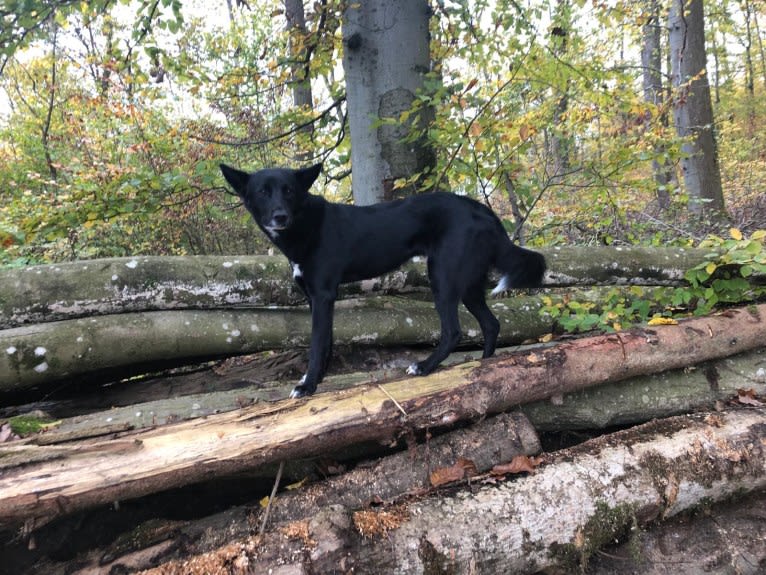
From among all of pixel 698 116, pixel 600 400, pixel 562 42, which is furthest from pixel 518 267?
pixel 698 116

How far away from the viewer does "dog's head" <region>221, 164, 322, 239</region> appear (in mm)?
3137

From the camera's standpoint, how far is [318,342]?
3291 mm

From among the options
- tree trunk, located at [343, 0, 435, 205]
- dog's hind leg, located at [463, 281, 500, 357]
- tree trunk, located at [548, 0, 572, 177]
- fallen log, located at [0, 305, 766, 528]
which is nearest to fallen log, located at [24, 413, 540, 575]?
fallen log, located at [0, 305, 766, 528]

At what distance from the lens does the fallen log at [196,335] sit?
3.29 meters

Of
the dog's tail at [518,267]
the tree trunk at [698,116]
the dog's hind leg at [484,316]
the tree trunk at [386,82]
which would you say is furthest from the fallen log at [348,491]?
the tree trunk at [698,116]

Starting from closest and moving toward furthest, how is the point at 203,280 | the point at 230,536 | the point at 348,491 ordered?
the point at 230,536 → the point at 348,491 → the point at 203,280

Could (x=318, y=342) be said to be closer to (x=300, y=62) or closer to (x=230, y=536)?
(x=230, y=536)

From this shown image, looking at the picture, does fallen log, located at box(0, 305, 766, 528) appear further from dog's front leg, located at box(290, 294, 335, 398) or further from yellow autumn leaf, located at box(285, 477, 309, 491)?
dog's front leg, located at box(290, 294, 335, 398)

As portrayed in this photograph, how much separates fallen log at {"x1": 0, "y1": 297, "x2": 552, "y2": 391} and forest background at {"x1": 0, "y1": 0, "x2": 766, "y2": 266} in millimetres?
1358

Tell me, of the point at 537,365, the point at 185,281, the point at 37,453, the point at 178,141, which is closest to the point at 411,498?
the point at 537,365

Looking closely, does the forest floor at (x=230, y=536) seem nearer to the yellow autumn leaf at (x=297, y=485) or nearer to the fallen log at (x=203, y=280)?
→ the yellow autumn leaf at (x=297, y=485)

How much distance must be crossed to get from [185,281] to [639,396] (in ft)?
11.6

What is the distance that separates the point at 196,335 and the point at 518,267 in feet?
8.57

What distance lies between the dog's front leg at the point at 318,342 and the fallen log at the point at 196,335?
2.44 ft
